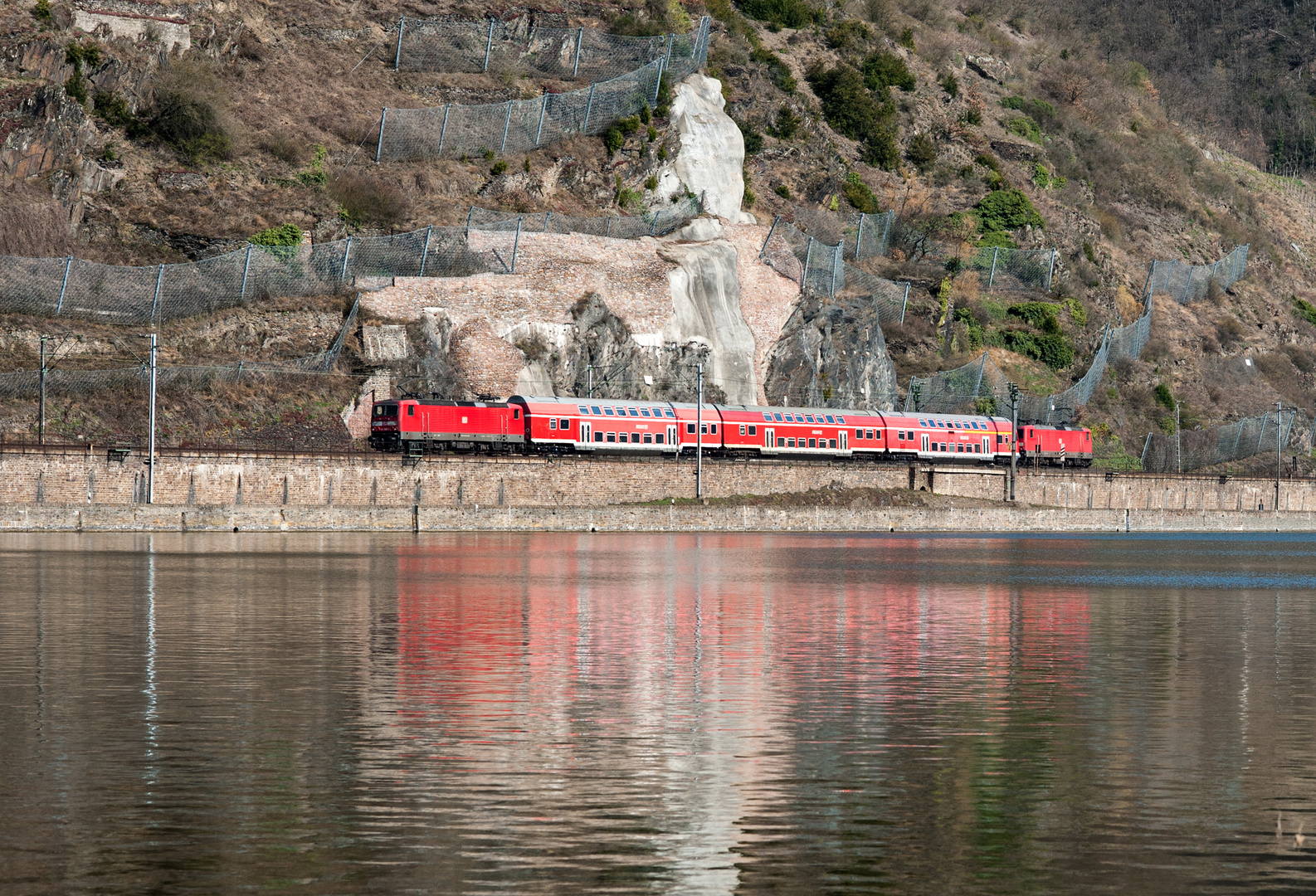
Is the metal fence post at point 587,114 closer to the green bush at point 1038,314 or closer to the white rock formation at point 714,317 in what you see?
the white rock formation at point 714,317

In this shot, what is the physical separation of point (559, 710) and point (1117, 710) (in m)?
5.75

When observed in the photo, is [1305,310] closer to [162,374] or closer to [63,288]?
[162,374]

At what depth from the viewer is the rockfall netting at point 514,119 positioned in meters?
94.4

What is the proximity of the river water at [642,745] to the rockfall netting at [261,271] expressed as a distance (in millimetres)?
44256

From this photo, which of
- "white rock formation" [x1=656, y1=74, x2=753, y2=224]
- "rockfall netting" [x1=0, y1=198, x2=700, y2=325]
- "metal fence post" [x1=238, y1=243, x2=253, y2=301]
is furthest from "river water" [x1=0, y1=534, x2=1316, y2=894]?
"white rock formation" [x1=656, y1=74, x2=753, y2=224]

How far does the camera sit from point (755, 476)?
75.9 metres

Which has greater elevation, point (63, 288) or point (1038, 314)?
point (1038, 314)

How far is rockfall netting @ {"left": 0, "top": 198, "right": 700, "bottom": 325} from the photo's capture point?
70.1 meters

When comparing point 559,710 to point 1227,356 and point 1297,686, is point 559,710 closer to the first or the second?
point 1297,686

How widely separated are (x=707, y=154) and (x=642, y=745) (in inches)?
3593

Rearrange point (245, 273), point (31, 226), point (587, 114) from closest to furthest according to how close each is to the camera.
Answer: point (245, 273), point (31, 226), point (587, 114)

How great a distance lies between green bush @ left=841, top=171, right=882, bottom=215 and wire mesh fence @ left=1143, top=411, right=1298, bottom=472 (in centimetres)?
2674

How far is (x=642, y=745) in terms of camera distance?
44.1 feet

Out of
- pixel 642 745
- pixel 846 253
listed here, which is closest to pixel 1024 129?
pixel 846 253
